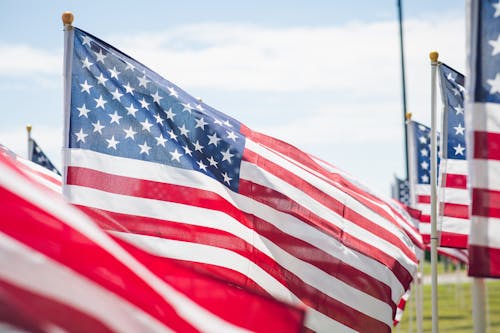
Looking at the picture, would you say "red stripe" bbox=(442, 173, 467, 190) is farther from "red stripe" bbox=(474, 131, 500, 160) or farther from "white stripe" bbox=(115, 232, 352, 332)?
"red stripe" bbox=(474, 131, 500, 160)

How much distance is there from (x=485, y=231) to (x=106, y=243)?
7.39 feet

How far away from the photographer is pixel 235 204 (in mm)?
7516

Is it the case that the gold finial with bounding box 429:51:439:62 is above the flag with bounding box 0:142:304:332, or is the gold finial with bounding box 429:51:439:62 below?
above

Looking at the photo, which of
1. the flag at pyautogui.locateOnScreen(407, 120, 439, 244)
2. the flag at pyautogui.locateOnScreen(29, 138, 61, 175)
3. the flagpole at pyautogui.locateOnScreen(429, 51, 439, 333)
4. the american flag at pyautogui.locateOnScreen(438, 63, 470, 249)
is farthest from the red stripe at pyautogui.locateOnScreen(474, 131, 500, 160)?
the flag at pyautogui.locateOnScreen(29, 138, 61, 175)

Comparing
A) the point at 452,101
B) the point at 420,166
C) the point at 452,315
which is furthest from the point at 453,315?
the point at 452,101

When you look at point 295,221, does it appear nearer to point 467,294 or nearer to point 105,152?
point 105,152

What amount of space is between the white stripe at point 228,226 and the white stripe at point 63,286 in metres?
3.49

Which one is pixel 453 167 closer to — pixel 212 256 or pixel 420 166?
pixel 212 256

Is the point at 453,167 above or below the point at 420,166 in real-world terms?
below

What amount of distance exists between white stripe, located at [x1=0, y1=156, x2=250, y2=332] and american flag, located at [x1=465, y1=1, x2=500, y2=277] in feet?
5.57

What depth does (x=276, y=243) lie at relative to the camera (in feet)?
24.9

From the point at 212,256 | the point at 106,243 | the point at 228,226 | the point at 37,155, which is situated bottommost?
the point at 106,243

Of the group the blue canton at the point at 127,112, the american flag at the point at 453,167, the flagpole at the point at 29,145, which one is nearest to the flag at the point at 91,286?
the blue canton at the point at 127,112

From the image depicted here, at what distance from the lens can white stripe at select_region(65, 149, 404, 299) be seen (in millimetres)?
7234
